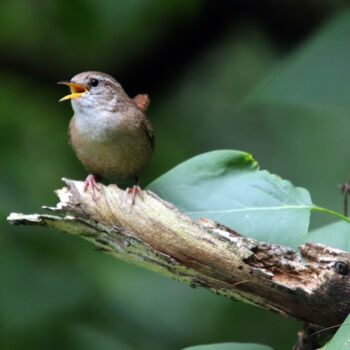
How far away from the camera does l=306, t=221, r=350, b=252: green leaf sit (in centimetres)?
224

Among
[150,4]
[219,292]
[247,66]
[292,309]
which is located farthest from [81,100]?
[247,66]

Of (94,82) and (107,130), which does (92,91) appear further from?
(107,130)

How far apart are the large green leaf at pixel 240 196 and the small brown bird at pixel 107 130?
0.80 meters

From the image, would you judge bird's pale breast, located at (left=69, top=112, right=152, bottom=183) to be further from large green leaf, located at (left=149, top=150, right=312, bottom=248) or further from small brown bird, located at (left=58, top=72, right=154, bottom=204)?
large green leaf, located at (left=149, top=150, right=312, bottom=248)

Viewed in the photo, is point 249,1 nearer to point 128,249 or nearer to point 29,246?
point 29,246

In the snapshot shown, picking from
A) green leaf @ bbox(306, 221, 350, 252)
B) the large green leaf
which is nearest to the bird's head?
the large green leaf

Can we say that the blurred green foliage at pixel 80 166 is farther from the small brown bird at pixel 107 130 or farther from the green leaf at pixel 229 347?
the green leaf at pixel 229 347

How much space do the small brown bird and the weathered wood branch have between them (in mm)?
940

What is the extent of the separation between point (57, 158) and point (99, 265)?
0.88 meters

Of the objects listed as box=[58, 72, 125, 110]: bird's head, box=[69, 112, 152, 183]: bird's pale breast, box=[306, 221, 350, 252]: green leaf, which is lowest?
box=[306, 221, 350, 252]: green leaf

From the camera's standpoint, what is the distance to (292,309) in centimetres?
207

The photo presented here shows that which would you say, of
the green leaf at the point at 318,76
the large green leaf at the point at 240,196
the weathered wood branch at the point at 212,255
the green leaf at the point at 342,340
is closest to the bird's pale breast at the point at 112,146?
the green leaf at the point at 318,76

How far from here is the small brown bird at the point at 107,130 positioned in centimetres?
309

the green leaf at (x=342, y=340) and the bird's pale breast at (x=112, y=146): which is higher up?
the bird's pale breast at (x=112, y=146)
